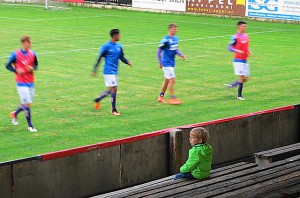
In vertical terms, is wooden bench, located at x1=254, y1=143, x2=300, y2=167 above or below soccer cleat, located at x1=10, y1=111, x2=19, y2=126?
above

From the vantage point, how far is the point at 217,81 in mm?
25516

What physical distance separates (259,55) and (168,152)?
18217 mm

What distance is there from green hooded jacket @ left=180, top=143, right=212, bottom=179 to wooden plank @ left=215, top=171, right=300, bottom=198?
0.86m

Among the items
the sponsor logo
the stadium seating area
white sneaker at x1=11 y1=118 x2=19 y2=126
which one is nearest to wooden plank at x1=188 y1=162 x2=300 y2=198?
the stadium seating area

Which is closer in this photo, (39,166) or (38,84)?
(39,166)

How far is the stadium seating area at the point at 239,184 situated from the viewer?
10.5m

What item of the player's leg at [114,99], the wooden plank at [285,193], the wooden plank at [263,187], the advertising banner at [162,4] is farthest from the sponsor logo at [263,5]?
the wooden plank at [285,193]

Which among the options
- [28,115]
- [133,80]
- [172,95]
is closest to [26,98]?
[28,115]

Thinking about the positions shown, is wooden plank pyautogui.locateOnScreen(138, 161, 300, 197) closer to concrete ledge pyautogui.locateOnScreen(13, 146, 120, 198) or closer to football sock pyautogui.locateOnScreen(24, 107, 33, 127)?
concrete ledge pyautogui.locateOnScreen(13, 146, 120, 198)

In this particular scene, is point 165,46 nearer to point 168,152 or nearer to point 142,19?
point 168,152

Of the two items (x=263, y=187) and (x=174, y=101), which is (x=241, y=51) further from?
(x=263, y=187)

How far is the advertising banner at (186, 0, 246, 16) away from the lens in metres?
47.7

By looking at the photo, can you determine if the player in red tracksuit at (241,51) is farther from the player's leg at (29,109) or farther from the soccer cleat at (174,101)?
the player's leg at (29,109)

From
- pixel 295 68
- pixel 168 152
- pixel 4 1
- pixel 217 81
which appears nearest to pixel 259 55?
pixel 295 68
